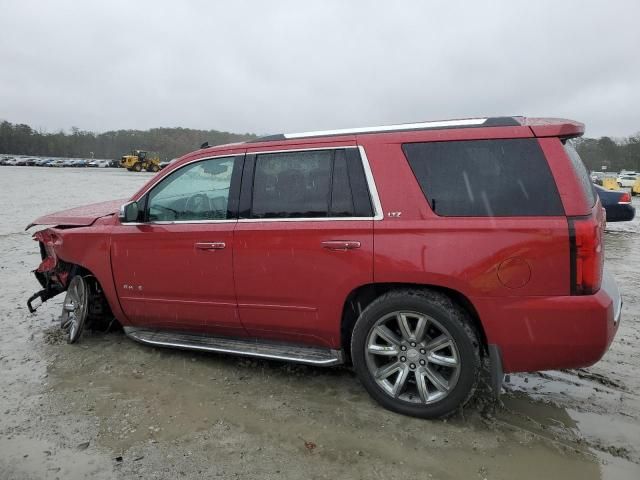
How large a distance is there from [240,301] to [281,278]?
0.44 m

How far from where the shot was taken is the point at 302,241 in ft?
11.5

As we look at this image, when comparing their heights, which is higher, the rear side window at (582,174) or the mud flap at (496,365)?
the rear side window at (582,174)

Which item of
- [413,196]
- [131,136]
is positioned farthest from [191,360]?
[131,136]

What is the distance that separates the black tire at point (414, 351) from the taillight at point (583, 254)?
682mm

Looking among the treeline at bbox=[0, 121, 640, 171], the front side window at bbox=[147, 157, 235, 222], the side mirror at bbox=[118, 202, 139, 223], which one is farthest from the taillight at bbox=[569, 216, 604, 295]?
the treeline at bbox=[0, 121, 640, 171]

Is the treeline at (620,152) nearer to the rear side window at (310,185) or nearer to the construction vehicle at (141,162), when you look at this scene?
the construction vehicle at (141,162)

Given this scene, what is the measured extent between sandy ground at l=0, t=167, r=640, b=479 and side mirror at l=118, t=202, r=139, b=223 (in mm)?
1211

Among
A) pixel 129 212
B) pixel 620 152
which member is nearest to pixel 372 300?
pixel 129 212

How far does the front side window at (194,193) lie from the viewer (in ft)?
13.0

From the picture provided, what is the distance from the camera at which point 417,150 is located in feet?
10.8

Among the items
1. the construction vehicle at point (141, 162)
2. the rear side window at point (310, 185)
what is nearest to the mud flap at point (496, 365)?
the rear side window at point (310, 185)

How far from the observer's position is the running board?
11.8ft

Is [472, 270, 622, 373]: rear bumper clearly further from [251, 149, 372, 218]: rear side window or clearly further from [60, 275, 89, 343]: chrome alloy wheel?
[60, 275, 89, 343]: chrome alloy wheel

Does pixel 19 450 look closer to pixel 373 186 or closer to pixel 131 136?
pixel 373 186
